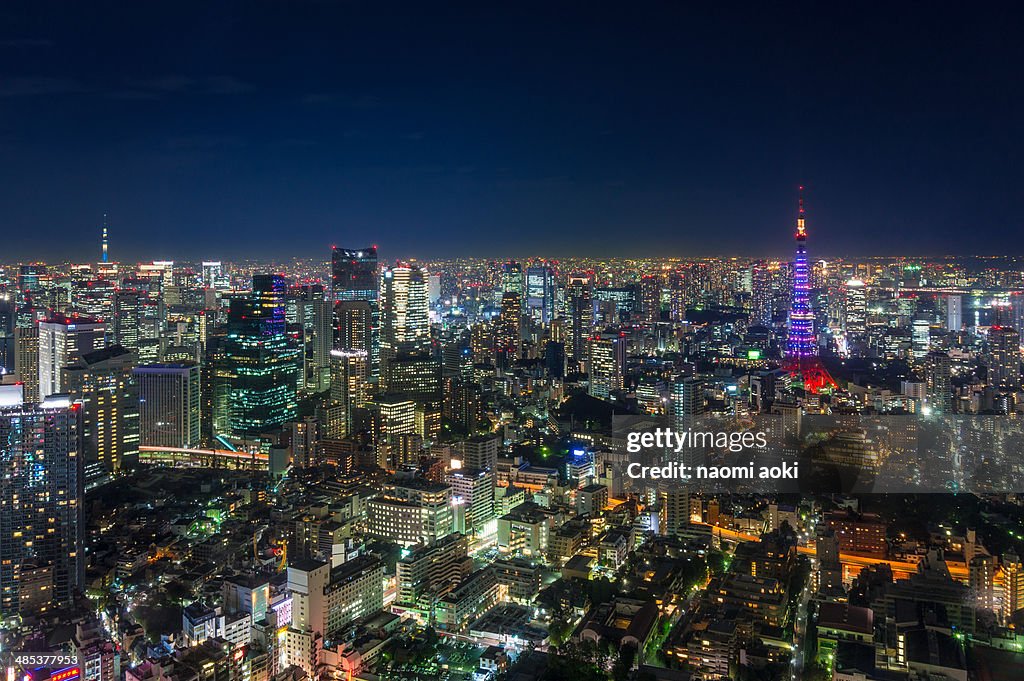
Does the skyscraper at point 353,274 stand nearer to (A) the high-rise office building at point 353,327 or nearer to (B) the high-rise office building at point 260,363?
(A) the high-rise office building at point 353,327

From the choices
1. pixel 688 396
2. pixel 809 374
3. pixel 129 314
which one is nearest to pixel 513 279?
pixel 129 314

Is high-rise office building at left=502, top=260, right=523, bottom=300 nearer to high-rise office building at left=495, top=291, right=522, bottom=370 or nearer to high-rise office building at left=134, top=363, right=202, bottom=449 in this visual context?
high-rise office building at left=495, top=291, right=522, bottom=370

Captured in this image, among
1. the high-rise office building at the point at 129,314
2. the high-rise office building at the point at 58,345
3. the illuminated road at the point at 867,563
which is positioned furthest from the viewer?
the high-rise office building at the point at 129,314

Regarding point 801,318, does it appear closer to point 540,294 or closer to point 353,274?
point 540,294

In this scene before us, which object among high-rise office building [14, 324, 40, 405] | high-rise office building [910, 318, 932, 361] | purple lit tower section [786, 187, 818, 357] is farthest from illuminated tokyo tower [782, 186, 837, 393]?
high-rise office building [14, 324, 40, 405]

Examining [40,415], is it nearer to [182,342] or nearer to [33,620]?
[33,620]

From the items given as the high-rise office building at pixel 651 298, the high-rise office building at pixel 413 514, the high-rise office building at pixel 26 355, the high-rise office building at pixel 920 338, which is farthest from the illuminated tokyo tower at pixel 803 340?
Answer: the high-rise office building at pixel 26 355

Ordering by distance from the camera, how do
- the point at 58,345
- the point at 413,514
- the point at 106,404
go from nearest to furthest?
the point at 413,514
the point at 106,404
the point at 58,345
